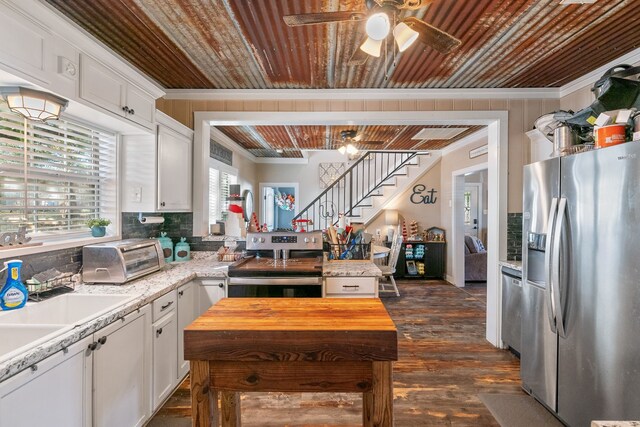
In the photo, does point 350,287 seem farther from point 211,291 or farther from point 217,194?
point 217,194

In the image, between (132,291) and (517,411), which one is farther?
(517,411)

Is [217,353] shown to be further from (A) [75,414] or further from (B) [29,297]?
(B) [29,297]

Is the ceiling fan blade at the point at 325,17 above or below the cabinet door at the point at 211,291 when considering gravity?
above

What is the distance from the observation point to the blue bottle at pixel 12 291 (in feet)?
5.49

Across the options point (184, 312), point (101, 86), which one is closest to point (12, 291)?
point (184, 312)

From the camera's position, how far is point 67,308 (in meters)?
1.99

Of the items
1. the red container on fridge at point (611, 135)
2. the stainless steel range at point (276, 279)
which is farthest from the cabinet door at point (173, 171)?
the red container on fridge at point (611, 135)

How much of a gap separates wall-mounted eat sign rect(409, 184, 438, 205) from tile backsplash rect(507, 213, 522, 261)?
3461 millimetres

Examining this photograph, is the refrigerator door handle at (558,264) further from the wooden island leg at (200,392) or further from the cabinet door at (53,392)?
the cabinet door at (53,392)

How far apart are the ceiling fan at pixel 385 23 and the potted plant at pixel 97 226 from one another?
2.02 meters

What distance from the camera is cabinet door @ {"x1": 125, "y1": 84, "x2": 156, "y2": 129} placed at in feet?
7.88

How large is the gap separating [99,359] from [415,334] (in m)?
Result: 3.10

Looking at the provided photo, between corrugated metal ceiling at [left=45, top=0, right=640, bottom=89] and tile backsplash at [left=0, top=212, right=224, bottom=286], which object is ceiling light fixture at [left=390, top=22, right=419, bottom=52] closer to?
corrugated metal ceiling at [left=45, top=0, right=640, bottom=89]

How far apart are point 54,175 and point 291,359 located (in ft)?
7.09
